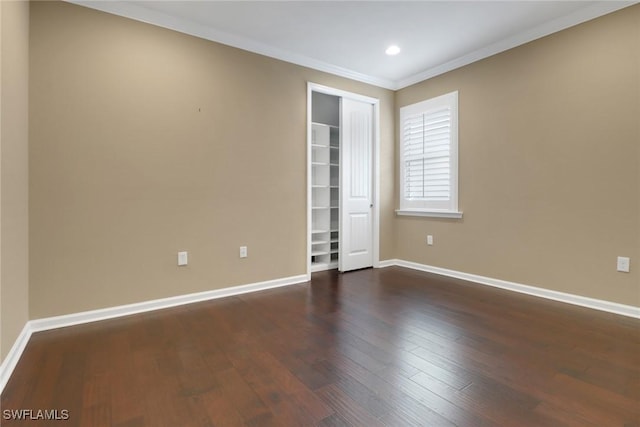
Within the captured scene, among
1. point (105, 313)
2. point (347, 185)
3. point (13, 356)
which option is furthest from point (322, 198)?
point (13, 356)

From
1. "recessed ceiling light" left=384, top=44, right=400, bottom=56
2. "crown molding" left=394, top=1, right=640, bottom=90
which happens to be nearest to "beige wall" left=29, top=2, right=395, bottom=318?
"recessed ceiling light" left=384, top=44, right=400, bottom=56

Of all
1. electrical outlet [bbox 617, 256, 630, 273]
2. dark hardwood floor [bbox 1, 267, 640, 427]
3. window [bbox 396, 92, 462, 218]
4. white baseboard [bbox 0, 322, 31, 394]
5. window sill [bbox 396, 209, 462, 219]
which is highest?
window [bbox 396, 92, 462, 218]

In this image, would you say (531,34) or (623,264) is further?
(531,34)

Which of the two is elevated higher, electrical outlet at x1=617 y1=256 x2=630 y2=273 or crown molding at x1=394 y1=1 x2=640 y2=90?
crown molding at x1=394 y1=1 x2=640 y2=90

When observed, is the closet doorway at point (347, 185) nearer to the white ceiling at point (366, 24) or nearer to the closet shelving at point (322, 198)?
the closet shelving at point (322, 198)

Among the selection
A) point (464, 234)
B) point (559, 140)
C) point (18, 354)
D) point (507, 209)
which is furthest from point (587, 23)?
point (18, 354)

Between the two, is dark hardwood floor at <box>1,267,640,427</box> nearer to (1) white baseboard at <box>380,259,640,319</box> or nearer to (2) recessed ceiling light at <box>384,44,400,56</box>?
(1) white baseboard at <box>380,259,640,319</box>

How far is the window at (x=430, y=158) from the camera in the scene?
3939 millimetres

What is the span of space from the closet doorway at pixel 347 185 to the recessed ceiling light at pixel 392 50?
2.49 feet

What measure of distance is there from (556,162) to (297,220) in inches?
106

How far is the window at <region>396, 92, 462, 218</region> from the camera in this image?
3939 millimetres

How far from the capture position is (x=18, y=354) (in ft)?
6.52

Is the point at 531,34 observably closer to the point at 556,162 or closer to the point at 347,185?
the point at 556,162

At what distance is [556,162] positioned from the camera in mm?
3031
